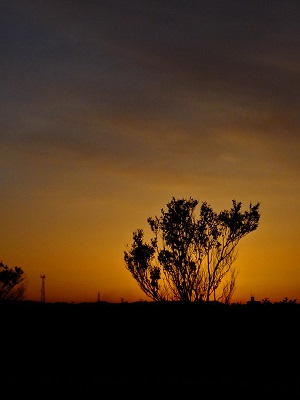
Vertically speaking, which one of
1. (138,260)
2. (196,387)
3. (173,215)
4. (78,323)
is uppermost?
(173,215)

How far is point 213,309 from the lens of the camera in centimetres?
1978

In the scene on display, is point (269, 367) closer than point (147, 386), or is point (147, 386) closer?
point (147, 386)

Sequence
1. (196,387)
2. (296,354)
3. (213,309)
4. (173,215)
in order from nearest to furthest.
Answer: (196,387) < (296,354) < (213,309) < (173,215)

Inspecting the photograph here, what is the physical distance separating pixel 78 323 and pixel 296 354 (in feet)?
21.6

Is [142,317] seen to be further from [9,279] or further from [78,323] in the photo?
[9,279]

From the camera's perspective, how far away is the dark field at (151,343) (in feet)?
56.4

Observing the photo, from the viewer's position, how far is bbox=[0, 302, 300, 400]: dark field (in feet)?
56.4

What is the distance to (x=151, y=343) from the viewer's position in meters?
18.6

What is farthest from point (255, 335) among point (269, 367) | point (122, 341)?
point (122, 341)

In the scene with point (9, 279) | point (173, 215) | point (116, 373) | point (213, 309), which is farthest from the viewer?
point (9, 279)

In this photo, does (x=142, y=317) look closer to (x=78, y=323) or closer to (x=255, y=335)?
(x=78, y=323)

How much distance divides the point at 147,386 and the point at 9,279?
3633cm

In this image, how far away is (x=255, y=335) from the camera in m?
18.8

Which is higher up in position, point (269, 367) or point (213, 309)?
point (213, 309)
